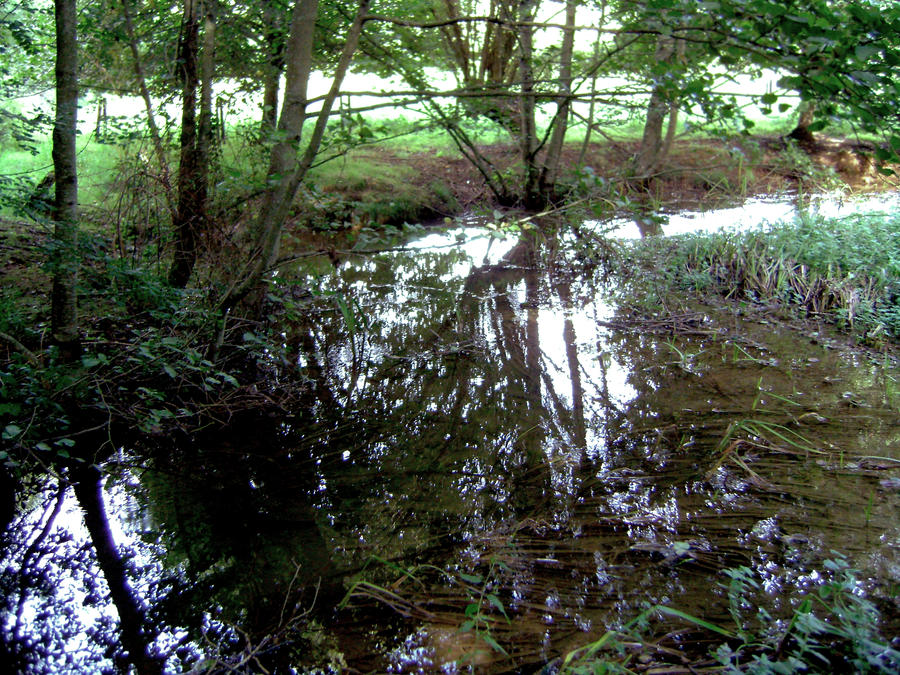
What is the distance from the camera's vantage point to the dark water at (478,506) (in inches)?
96.8

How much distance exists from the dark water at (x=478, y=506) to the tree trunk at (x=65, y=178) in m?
0.91

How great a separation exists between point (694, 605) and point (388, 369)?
9.80 ft

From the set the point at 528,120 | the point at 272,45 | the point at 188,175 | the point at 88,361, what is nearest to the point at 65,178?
the point at 88,361

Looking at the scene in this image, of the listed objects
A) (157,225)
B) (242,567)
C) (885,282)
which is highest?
(157,225)

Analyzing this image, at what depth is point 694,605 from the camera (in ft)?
8.18

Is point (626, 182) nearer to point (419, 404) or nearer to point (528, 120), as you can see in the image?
point (528, 120)

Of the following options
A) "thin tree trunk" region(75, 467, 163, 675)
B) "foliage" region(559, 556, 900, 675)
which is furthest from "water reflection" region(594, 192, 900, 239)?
"thin tree trunk" region(75, 467, 163, 675)

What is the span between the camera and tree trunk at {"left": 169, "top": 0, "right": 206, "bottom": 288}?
187 inches

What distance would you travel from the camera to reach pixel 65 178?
350 centimetres

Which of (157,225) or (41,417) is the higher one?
(157,225)

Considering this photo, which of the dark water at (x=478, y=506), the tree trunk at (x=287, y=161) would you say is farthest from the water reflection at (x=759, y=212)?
the tree trunk at (x=287, y=161)

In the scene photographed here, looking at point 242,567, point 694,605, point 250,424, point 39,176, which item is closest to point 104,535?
point 242,567

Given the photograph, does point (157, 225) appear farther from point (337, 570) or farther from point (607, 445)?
point (607, 445)

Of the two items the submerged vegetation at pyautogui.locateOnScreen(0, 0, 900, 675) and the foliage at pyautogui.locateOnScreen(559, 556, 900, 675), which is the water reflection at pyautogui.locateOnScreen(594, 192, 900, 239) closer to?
the submerged vegetation at pyautogui.locateOnScreen(0, 0, 900, 675)
